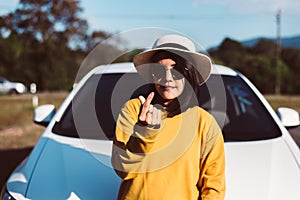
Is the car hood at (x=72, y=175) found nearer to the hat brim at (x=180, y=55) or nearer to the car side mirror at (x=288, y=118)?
the hat brim at (x=180, y=55)

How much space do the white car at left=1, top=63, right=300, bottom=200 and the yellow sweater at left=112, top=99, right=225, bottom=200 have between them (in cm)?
26

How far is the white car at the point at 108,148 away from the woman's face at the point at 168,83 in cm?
22

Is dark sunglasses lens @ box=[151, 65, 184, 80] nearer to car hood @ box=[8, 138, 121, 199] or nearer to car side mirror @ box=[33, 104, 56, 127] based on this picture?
car hood @ box=[8, 138, 121, 199]

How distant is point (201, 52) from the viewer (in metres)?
1.65

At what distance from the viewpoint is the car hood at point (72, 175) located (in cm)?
206

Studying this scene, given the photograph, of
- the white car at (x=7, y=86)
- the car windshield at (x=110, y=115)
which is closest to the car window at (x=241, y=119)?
the car windshield at (x=110, y=115)

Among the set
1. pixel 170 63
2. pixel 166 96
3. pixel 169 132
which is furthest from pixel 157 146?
pixel 170 63

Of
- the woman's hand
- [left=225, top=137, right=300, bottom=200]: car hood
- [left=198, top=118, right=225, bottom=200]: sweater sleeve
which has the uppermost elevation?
the woman's hand

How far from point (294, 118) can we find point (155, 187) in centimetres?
189

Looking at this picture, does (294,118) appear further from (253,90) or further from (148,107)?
(148,107)

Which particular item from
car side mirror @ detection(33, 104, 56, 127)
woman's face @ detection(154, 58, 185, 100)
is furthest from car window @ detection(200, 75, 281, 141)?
car side mirror @ detection(33, 104, 56, 127)

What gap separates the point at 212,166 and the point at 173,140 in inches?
6.9

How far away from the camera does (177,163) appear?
1617mm

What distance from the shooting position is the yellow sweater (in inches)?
62.2
